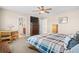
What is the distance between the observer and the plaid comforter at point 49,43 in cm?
178

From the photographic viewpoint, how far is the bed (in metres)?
1.78

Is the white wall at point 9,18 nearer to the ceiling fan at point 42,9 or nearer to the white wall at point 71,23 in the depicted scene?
the ceiling fan at point 42,9

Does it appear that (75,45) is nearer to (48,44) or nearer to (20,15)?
(48,44)

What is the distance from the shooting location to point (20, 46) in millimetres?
1812

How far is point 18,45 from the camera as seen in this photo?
1807mm

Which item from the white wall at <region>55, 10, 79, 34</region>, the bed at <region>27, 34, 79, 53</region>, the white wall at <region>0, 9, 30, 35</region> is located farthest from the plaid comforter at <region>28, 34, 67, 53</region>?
the white wall at <region>0, 9, 30, 35</region>

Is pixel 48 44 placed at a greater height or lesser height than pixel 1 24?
lesser

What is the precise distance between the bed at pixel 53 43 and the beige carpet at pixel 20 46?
0.23 ft

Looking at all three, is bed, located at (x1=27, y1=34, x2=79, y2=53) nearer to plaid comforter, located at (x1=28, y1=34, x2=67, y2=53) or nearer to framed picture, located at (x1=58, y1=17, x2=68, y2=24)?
plaid comforter, located at (x1=28, y1=34, x2=67, y2=53)

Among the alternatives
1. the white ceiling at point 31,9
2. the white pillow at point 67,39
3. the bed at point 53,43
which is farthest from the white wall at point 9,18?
the white pillow at point 67,39
